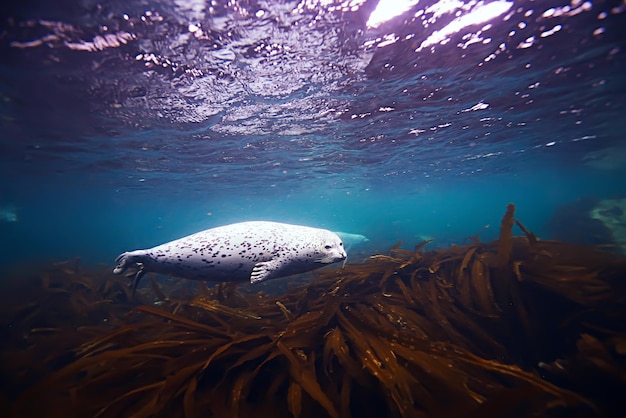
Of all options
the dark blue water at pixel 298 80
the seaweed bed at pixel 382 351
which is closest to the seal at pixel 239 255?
the seaweed bed at pixel 382 351

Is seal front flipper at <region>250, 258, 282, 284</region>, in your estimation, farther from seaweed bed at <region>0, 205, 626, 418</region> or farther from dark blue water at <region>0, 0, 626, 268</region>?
dark blue water at <region>0, 0, 626, 268</region>

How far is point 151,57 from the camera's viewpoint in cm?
656

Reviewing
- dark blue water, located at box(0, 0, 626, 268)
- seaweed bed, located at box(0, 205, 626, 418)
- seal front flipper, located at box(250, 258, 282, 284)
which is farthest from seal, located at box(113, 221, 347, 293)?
dark blue water, located at box(0, 0, 626, 268)

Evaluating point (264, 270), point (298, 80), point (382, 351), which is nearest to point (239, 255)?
point (264, 270)

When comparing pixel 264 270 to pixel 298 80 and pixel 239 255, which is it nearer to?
pixel 239 255

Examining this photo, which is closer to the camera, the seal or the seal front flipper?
the seal front flipper

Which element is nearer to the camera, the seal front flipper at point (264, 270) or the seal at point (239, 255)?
the seal front flipper at point (264, 270)

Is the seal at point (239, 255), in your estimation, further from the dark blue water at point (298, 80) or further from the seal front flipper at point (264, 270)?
the dark blue water at point (298, 80)

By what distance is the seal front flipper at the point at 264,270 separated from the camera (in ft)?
11.6

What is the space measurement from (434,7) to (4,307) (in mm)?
11529

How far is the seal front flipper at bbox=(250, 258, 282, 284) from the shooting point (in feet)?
11.6

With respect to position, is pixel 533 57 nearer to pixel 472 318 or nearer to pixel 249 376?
pixel 472 318

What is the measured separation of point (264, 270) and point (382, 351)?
5.85ft

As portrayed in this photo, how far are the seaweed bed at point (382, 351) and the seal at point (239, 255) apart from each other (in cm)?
49
